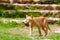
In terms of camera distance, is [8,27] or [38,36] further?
[8,27]

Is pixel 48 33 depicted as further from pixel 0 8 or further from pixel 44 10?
pixel 0 8

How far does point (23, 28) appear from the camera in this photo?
12.4 meters

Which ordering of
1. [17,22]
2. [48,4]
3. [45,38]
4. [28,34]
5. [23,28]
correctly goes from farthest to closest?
[48,4] < [17,22] < [23,28] < [28,34] < [45,38]

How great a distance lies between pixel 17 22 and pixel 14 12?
1.30 m

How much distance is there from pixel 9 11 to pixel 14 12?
26 cm

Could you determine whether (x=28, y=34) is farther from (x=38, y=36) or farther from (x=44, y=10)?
(x=44, y=10)

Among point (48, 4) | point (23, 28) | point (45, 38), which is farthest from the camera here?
point (48, 4)

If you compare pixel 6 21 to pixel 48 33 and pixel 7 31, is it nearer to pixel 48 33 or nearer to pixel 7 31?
pixel 7 31

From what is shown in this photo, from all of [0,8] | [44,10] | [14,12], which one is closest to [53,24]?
[44,10]

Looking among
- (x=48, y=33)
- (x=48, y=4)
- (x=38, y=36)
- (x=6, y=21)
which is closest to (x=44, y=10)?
(x=48, y=4)

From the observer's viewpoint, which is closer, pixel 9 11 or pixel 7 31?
pixel 7 31

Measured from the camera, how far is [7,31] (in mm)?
11328

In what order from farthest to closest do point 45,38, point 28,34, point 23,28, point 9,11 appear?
1. point 9,11
2. point 23,28
3. point 28,34
4. point 45,38

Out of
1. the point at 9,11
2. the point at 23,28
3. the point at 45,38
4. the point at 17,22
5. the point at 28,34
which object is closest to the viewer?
the point at 45,38
